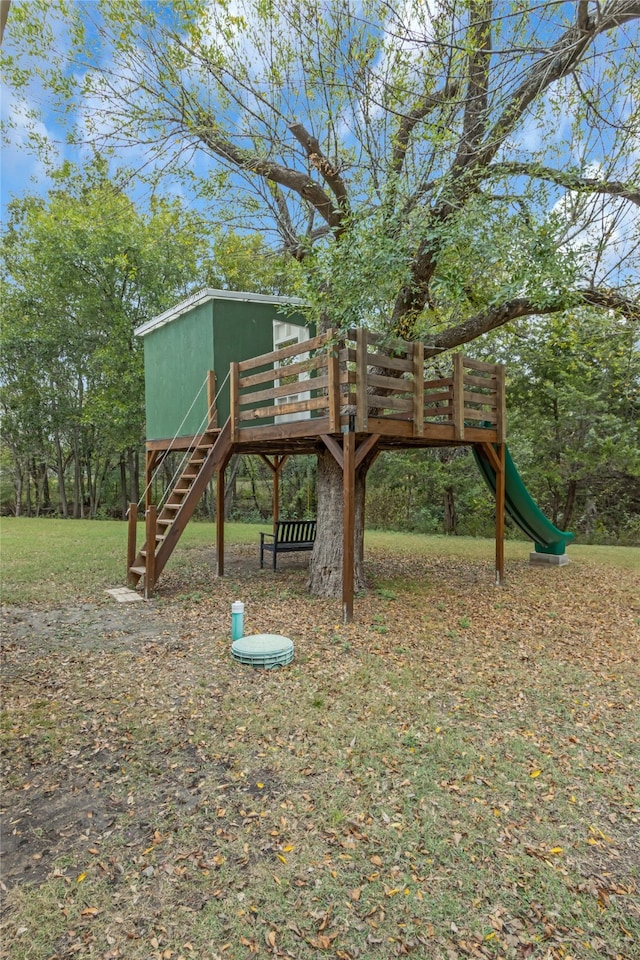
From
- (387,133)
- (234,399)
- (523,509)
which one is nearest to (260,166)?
(387,133)

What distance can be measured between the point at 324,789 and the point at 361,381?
399 cm

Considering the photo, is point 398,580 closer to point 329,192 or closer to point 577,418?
point 329,192

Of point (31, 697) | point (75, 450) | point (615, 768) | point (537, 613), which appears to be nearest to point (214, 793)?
point (31, 697)

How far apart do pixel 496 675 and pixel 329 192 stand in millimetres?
7329

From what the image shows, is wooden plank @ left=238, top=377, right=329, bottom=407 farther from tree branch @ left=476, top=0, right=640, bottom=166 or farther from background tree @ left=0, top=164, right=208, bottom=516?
background tree @ left=0, top=164, right=208, bottom=516

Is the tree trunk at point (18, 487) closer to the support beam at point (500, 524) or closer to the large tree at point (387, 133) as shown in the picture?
the large tree at point (387, 133)

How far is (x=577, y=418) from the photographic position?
13750 millimetres

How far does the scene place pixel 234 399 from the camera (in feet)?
24.3

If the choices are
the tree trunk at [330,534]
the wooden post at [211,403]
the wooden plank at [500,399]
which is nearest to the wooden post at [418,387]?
the tree trunk at [330,534]

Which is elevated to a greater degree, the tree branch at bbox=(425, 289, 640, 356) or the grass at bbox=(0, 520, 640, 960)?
the tree branch at bbox=(425, 289, 640, 356)

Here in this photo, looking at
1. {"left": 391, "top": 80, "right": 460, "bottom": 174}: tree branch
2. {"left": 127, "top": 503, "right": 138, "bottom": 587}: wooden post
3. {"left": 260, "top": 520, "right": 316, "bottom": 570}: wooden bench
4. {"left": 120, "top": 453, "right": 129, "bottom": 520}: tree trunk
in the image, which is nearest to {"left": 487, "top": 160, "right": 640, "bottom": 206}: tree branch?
{"left": 391, "top": 80, "right": 460, "bottom": 174}: tree branch

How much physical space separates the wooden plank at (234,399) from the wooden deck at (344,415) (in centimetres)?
1

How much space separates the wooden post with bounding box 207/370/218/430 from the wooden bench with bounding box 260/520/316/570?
221 centimetres

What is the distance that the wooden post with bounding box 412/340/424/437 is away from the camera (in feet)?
20.7
